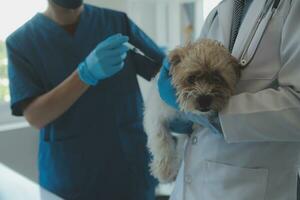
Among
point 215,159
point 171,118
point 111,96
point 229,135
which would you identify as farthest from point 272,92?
point 111,96

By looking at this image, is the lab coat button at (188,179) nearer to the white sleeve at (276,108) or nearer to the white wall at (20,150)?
the white sleeve at (276,108)

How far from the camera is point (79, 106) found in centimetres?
152

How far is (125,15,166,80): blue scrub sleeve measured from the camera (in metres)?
1.63

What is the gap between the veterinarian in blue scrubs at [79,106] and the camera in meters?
A: 1.46

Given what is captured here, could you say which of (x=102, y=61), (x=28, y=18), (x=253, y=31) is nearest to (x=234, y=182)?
(x=253, y=31)

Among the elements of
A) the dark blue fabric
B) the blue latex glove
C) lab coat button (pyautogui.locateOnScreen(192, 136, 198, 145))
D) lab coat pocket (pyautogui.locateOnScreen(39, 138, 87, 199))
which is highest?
the dark blue fabric

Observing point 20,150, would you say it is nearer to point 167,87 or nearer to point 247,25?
point 167,87

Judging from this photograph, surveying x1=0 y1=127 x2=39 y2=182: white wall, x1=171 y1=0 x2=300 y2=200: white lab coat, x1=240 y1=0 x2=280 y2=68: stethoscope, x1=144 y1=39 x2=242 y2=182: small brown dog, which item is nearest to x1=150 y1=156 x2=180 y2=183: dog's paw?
x1=171 y1=0 x2=300 y2=200: white lab coat

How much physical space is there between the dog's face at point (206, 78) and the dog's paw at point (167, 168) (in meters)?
0.40

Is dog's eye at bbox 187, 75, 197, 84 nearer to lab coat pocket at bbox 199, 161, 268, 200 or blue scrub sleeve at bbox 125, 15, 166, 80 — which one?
lab coat pocket at bbox 199, 161, 268, 200

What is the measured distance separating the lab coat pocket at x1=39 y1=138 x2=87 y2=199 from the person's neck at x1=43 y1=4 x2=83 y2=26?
1.72 ft

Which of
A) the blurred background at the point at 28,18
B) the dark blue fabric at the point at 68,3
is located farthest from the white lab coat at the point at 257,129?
the blurred background at the point at 28,18

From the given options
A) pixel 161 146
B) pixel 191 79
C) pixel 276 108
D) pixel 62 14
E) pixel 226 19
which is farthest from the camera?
A: pixel 62 14

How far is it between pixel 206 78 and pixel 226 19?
0.82 feet
